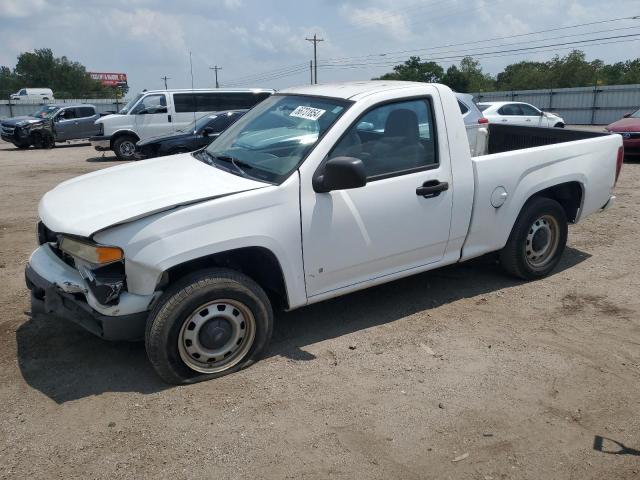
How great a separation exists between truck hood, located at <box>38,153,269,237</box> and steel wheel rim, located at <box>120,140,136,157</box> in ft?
45.8

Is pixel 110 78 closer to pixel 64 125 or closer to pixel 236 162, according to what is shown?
pixel 64 125

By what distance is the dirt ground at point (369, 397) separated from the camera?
9.41 feet

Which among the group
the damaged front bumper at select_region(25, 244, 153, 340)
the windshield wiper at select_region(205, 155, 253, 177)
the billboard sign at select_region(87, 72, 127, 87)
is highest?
the billboard sign at select_region(87, 72, 127, 87)

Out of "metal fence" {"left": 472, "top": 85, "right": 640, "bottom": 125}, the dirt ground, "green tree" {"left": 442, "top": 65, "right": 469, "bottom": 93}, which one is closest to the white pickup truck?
the dirt ground

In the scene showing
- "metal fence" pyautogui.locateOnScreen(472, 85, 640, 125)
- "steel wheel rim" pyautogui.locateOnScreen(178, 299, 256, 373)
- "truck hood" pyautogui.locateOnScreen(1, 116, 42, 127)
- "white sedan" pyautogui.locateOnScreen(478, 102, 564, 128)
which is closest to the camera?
"steel wheel rim" pyautogui.locateOnScreen(178, 299, 256, 373)

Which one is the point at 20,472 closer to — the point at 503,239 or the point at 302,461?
the point at 302,461

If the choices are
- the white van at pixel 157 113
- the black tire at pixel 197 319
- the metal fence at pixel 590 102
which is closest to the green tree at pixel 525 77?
the metal fence at pixel 590 102

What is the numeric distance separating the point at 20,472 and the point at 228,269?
61.6 inches

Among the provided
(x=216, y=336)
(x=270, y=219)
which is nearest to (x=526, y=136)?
(x=270, y=219)

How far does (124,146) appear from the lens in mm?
17422

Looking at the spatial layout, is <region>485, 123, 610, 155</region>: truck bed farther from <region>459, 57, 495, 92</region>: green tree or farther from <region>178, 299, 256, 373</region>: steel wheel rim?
<region>459, 57, 495, 92</region>: green tree

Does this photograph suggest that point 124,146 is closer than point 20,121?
Yes

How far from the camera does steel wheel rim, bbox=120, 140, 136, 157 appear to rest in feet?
57.1

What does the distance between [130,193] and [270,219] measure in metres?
0.95
